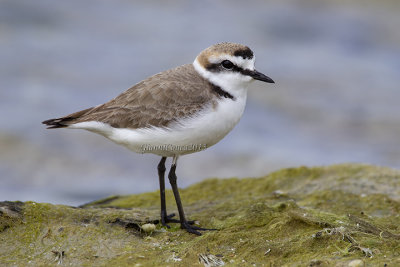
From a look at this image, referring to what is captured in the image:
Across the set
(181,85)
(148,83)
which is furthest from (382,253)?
(148,83)

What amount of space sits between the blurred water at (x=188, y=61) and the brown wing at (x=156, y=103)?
17.1ft

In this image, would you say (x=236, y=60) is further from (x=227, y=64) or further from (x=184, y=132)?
(x=184, y=132)

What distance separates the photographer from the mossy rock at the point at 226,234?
5.01 metres

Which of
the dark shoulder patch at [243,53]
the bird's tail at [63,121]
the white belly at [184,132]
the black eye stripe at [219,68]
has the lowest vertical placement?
the white belly at [184,132]

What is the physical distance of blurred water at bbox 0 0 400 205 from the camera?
40.6ft

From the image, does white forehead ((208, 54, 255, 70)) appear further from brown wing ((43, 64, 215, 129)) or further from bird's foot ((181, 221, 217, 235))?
bird's foot ((181, 221, 217, 235))

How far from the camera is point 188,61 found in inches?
658

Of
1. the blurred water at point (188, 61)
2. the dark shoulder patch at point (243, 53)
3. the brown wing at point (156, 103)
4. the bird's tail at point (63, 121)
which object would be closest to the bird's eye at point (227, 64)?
the dark shoulder patch at point (243, 53)

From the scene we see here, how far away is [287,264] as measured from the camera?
4789 millimetres

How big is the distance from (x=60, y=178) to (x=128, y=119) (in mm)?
6146

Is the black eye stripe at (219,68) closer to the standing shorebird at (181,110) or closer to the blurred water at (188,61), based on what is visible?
the standing shorebird at (181,110)

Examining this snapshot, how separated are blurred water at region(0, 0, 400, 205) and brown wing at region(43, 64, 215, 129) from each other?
17.1ft

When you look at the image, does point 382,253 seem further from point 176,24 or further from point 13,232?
point 176,24

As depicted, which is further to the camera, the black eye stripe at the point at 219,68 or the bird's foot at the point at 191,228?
the black eye stripe at the point at 219,68
